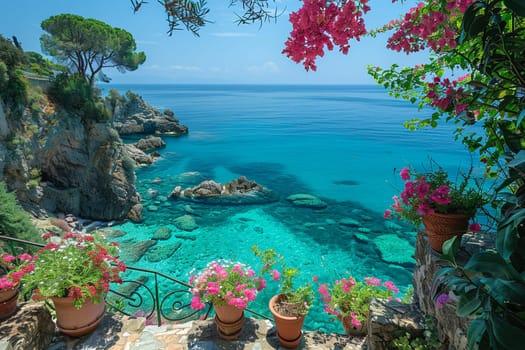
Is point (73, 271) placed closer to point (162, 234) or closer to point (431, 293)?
point (431, 293)

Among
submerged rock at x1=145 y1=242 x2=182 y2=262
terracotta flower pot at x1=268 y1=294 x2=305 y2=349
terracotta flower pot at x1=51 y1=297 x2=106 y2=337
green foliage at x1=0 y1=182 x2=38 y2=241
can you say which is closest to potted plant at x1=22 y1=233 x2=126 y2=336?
terracotta flower pot at x1=51 y1=297 x2=106 y2=337

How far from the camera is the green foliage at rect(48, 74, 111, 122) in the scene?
1381cm

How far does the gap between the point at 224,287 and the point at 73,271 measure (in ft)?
5.00

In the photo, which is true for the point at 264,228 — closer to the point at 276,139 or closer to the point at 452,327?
the point at 452,327

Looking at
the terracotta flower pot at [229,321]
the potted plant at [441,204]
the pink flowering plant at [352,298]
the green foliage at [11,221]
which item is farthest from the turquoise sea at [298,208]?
the green foliage at [11,221]

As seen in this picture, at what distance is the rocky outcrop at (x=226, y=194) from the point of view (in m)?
17.6

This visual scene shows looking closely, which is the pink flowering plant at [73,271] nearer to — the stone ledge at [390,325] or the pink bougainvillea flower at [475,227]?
the stone ledge at [390,325]

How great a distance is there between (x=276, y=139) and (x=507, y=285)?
38877mm

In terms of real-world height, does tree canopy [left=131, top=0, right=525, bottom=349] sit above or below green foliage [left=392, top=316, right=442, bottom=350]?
above

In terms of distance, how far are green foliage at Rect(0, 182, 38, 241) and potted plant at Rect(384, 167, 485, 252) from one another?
330 inches

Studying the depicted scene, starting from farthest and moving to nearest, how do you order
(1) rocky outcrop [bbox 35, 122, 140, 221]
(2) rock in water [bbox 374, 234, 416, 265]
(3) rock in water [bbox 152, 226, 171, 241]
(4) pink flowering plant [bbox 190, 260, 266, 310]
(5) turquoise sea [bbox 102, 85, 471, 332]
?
(1) rocky outcrop [bbox 35, 122, 140, 221]
(3) rock in water [bbox 152, 226, 171, 241]
(2) rock in water [bbox 374, 234, 416, 265]
(5) turquoise sea [bbox 102, 85, 471, 332]
(4) pink flowering plant [bbox 190, 260, 266, 310]

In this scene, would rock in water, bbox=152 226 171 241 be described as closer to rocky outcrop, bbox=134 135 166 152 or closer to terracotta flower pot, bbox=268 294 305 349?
terracotta flower pot, bbox=268 294 305 349

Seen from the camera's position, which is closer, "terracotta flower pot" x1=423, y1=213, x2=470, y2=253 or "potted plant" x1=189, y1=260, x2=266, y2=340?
"terracotta flower pot" x1=423, y1=213, x2=470, y2=253

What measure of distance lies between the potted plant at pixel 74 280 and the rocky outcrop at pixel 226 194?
14.1 metres
